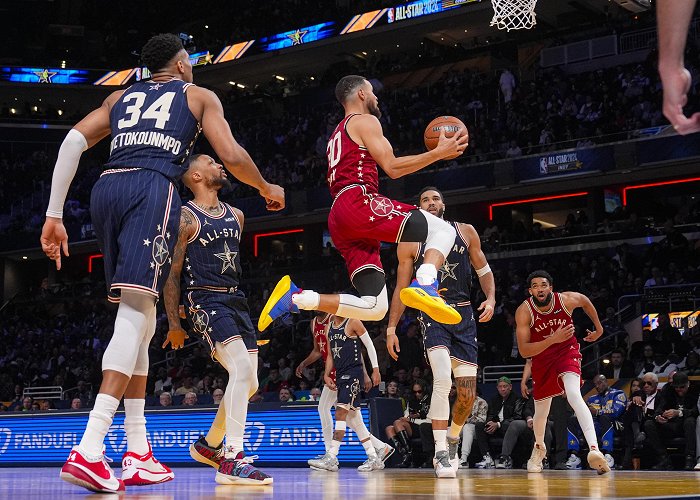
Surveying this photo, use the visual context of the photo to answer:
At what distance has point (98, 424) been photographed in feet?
15.2

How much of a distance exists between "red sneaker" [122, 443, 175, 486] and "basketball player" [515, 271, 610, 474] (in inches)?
186

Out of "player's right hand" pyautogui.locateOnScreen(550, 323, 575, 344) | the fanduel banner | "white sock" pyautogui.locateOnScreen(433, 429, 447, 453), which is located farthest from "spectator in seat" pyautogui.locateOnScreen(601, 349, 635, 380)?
"white sock" pyautogui.locateOnScreen(433, 429, 447, 453)

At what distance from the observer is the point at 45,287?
34.3m

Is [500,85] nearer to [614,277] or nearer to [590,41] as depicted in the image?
[590,41]

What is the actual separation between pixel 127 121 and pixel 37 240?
3135 cm

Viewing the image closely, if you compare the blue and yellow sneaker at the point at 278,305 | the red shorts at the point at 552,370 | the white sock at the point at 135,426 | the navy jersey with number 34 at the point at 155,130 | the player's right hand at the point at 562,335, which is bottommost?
→ the white sock at the point at 135,426

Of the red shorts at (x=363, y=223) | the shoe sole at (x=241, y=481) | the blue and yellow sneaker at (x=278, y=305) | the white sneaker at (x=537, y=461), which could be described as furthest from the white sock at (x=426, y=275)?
the white sneaker at (x=537, y=461)

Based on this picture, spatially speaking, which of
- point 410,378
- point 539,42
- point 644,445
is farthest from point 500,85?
point 644,445

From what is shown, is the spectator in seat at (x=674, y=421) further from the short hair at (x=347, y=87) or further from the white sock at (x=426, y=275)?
the short hair at (x=347, y=87)

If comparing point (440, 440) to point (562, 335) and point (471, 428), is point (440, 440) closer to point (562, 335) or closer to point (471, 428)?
point (562, 335)

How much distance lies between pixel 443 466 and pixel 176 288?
2.73 m

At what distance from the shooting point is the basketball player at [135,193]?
185 inches

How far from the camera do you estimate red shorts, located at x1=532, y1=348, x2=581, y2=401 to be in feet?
30.1

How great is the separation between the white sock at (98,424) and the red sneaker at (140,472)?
2.90 feet
